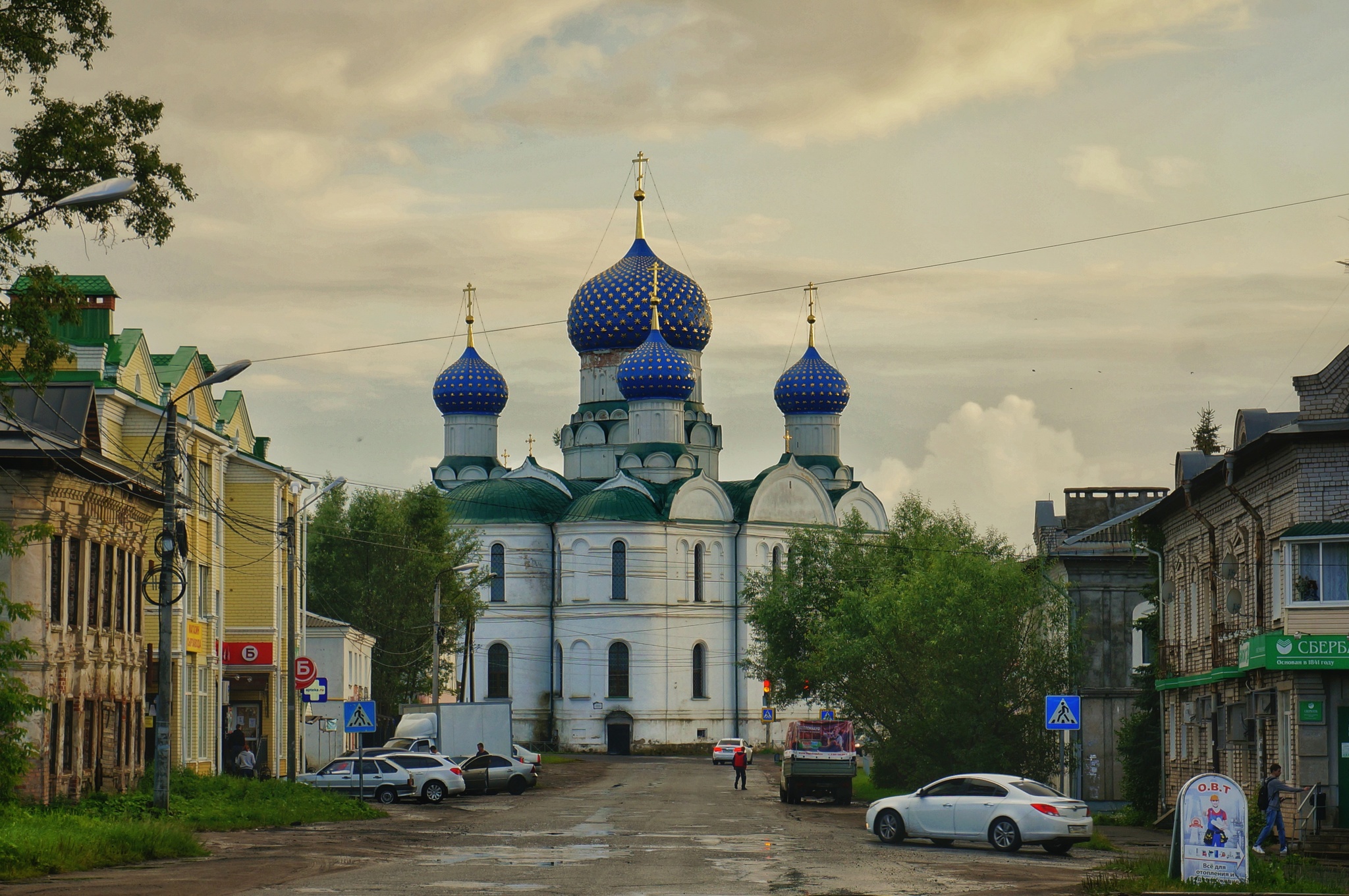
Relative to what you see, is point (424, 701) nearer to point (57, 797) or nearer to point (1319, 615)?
point (57, 797)

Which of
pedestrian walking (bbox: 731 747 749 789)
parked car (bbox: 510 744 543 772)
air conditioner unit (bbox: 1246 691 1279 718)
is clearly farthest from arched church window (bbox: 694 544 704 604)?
air conditioner unit (bbox: 1246 691 1279 718)

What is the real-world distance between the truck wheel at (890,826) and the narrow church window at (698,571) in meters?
52.6

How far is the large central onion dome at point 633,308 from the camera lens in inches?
3388

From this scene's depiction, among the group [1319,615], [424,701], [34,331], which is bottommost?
[424,701]

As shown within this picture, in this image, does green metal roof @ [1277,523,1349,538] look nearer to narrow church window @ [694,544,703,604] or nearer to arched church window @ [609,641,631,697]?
arched church window @ [609,641,631,697]

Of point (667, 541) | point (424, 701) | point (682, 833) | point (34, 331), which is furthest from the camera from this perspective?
point (667, 541)

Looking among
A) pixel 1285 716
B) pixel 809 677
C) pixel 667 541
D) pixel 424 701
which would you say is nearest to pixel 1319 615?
pixel 1285 716

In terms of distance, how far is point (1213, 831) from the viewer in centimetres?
1997

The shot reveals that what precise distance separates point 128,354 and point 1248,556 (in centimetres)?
2315

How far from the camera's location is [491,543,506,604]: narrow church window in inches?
3219

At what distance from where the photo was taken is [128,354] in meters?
39.5

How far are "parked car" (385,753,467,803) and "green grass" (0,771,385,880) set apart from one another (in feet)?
11.6

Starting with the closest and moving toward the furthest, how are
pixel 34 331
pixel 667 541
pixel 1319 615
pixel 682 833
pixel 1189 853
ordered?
1. pixel 1189 853
2. pixel 34 331
3. pixel 1319 615
4. pixel 682 833
5. pixel 667 541

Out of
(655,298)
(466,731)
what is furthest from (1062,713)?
(655,298)
